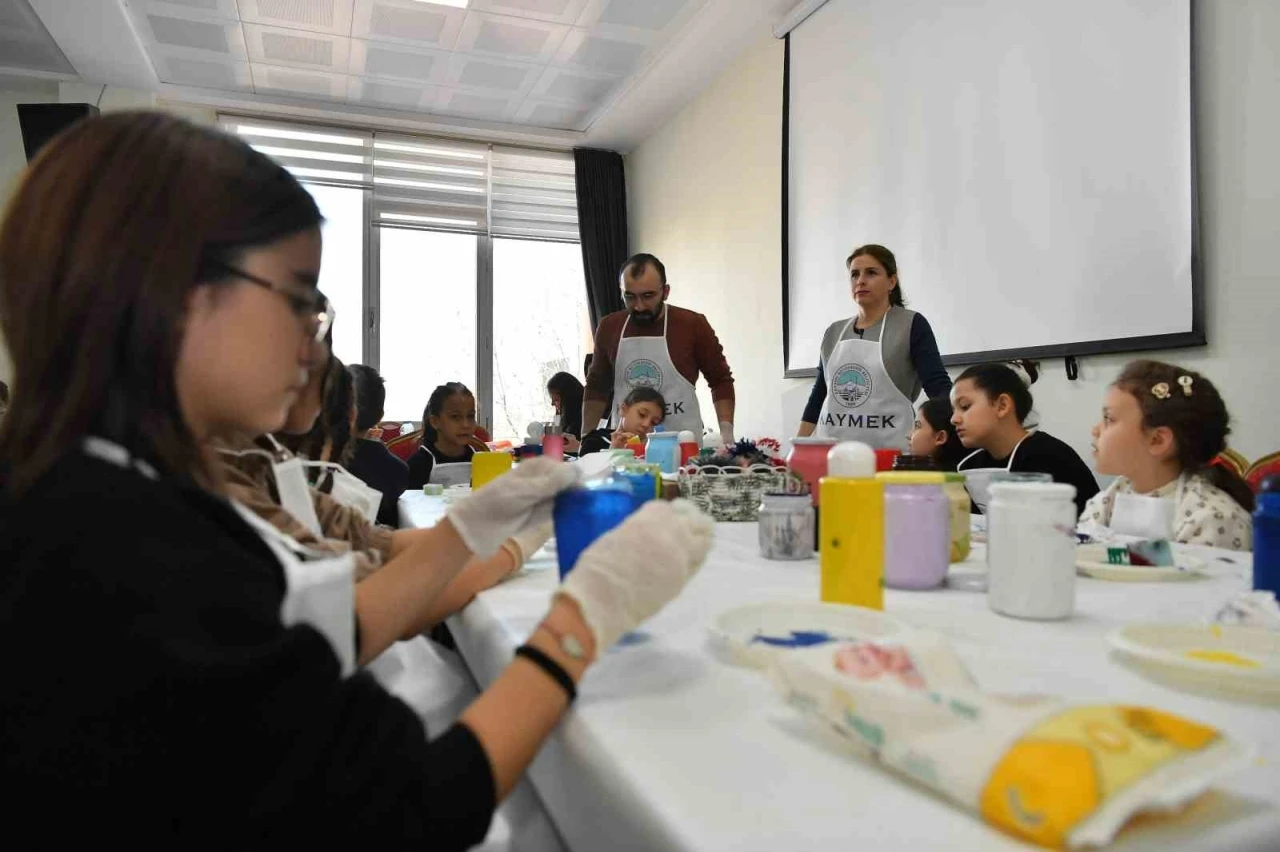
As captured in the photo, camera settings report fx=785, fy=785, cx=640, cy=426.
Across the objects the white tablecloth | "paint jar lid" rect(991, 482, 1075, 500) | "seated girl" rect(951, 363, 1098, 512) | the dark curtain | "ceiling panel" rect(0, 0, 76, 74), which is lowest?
the white tablecloth

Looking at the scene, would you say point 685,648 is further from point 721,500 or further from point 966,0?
point 966,0

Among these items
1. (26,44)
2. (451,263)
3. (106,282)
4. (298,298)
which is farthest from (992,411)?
(26,44)

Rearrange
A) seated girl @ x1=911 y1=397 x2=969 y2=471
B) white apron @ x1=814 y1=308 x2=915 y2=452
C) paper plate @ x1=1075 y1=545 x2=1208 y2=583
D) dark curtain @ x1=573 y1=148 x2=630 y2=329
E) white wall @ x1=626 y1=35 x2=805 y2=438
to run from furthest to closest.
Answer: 1. dark curtain @ x1=573 y1=148 x2=630 y2=329
2. white wall @ x1=626 y1=35 x2=805 y2=438
3. white apron @ x1=814 y1=308 x2=915 y2=452
4. seated girl @ x1=911 y1=397 x2=969 y2=471
5. paper plate @ x1=1075 y1=545 x2=1208 y2=583

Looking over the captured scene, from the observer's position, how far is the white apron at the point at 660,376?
3121 millimetres

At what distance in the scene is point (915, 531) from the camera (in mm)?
918

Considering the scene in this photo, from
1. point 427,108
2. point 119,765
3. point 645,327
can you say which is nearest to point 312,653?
point 119,765

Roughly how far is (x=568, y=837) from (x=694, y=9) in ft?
14.1

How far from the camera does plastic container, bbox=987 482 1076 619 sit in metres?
0.78

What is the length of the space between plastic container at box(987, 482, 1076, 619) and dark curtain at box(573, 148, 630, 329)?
203 inches

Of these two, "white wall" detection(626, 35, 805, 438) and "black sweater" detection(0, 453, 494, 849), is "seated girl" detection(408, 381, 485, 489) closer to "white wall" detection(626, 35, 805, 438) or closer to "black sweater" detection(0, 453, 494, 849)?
"white wall" detection(626, 35, 805, 438)

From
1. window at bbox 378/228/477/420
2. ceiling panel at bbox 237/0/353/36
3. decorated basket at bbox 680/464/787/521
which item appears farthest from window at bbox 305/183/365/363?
decorated basket at bbox 680/464/787/521

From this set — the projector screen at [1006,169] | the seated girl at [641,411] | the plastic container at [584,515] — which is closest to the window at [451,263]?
the projector screen at [1006,169]

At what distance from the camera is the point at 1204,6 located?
89.3 inches

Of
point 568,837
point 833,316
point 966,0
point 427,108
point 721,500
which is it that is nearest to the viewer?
point 568,837
